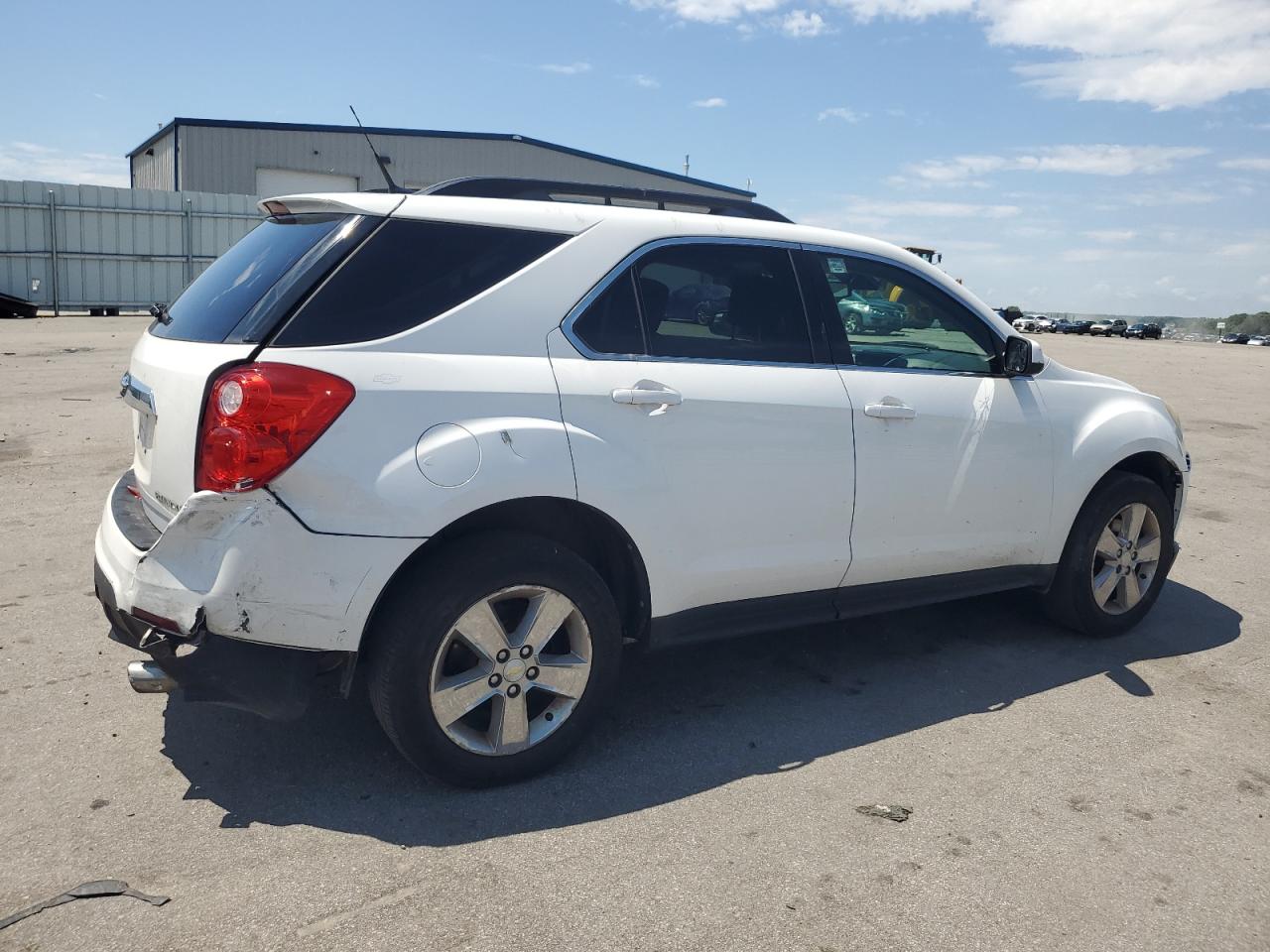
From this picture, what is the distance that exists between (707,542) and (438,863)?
1398mm

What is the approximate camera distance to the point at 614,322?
3586 millimetres

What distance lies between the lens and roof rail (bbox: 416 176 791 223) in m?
3.59

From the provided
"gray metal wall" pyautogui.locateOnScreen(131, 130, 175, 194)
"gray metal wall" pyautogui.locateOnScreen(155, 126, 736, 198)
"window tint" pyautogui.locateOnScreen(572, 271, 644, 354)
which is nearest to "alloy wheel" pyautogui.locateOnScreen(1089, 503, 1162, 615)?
"window tint" pyautogui.locateOnScreen(572, 271, 644, 354)

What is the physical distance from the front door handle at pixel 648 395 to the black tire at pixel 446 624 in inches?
21.1

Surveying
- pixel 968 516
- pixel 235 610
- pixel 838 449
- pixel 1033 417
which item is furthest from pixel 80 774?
pixel 1033 417

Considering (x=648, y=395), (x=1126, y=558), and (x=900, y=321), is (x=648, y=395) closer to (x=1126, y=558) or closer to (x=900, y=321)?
(x=900, y=321)

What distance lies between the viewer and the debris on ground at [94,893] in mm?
2645

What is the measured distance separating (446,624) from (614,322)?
3.83 feet

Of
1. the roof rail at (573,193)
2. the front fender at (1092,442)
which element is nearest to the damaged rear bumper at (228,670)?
the roof rail at (573,193)

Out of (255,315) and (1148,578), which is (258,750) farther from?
(1148,578)

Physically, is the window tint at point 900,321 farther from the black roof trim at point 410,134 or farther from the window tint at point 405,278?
the black roof trim at point 410,134

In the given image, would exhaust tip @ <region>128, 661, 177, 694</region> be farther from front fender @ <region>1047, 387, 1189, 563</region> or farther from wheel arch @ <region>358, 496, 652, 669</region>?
front fender @ <region>1047, 387, 1189, 563</region>

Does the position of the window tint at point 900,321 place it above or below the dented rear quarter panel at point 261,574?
above

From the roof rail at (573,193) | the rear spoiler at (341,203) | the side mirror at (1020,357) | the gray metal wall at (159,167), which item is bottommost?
the side mirror at (1020,357)
